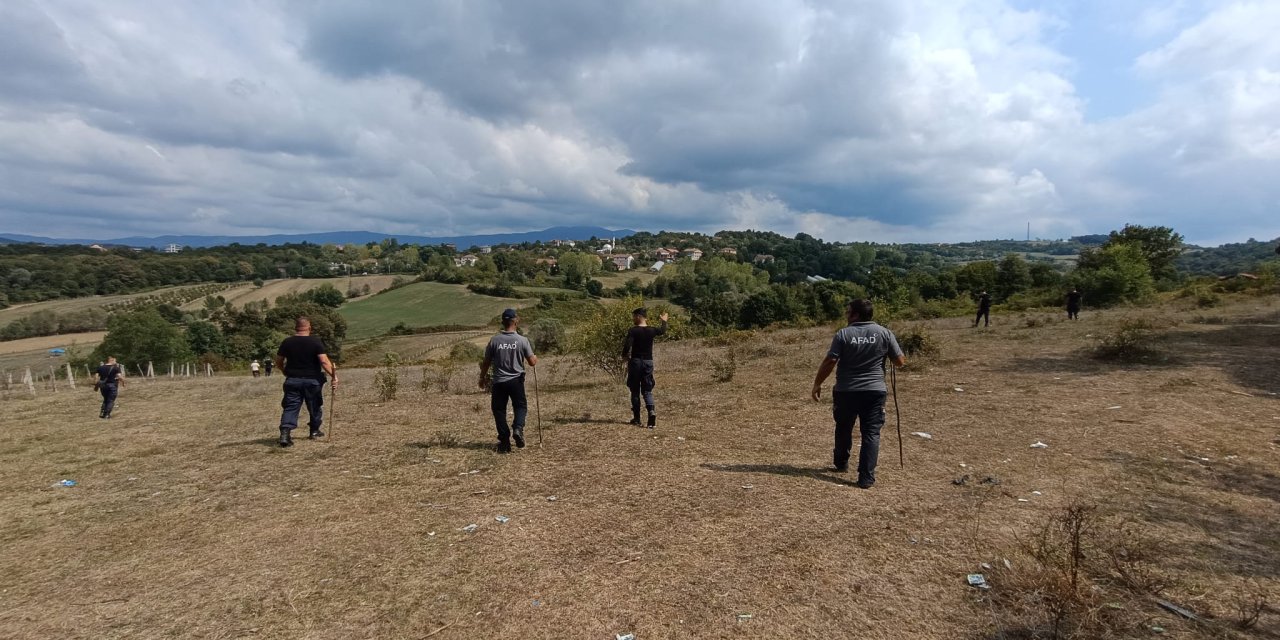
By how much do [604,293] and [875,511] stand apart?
287 ft

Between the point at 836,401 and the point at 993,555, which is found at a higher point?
the point at 836,401

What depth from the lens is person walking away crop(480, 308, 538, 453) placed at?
716cm

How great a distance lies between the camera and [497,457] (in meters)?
7.37

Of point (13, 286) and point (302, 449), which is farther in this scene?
point (13, 286)

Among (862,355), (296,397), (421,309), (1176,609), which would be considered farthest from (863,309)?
(421,309)

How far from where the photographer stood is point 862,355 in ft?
18.4

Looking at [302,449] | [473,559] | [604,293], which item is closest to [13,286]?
[604,293]

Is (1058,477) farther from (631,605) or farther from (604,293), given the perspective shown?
(604,293)

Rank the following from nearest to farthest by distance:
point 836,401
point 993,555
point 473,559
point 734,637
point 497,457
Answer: point 734,637
point 993,555
point 473,559
point 836,401
point 497,457

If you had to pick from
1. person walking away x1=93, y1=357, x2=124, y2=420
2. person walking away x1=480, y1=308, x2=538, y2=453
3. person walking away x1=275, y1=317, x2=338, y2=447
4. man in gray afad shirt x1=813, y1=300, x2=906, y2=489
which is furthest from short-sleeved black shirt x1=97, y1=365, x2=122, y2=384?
man in gray afad shirt x1=813, y1=300, x2=906, y2=489

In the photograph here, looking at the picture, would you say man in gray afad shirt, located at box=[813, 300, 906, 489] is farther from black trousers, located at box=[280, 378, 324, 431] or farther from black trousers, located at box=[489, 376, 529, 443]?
black trousers, located at box=[280, 378, 324, 431]

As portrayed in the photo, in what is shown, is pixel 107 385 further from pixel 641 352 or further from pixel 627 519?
pixel 627 519

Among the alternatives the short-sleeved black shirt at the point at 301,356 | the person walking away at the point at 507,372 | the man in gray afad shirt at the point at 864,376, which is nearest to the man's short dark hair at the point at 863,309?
the man in gray afad shirt at the point at 864,376

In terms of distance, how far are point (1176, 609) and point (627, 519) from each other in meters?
3.84
